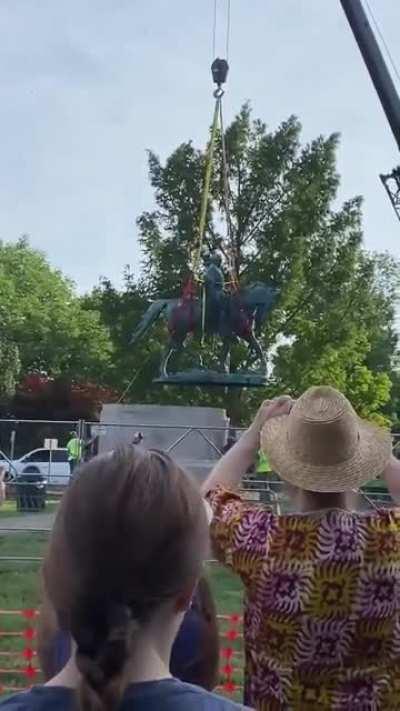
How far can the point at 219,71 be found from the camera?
54.5ft

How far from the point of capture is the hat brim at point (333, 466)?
2.31m

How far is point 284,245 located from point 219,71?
16571 mm

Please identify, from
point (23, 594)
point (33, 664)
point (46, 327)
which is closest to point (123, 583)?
point (33, 664)

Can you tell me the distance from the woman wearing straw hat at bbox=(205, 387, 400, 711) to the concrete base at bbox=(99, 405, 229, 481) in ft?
43.3

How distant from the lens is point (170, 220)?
3369 cm

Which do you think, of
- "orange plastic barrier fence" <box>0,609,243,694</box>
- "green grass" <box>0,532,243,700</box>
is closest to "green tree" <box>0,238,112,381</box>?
"green grass" <box>0,532,243,700</box>

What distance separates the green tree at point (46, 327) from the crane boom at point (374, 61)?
2688 cm

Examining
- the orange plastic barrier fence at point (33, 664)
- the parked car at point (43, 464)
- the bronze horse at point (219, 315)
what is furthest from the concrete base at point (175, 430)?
the orange plastic barrier fence at point (33, 664)

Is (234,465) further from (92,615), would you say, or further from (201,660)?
(92,615)

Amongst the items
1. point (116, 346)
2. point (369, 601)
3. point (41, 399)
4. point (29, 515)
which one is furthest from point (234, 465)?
point (41, 399)

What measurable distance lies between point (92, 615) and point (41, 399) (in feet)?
138

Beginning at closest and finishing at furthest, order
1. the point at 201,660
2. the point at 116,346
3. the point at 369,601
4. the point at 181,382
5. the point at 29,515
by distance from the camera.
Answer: the point at 201,660
the point at 369,601
the point at 29,515
the point at 181,382
the point at 116,346

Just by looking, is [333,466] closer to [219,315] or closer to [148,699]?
[148,699]

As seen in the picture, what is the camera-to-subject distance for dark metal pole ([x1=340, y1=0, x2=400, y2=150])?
16656mm
